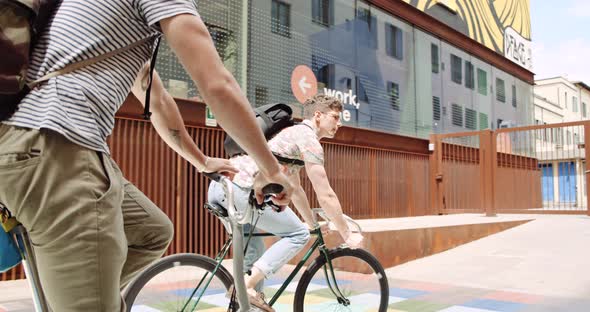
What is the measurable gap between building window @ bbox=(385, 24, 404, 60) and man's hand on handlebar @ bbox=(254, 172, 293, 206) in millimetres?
10791

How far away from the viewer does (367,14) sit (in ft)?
38.5

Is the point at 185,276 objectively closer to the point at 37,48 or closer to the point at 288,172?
the point at 288,172

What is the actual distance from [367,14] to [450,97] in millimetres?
4150

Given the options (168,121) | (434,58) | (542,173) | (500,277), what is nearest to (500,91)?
(542,173)

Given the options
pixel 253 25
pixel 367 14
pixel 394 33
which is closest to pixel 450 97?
pixel 394 33

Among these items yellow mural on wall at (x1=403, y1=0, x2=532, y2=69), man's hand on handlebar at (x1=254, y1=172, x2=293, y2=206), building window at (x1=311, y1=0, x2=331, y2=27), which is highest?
yellow mural on wall at (x1=403, y1=0, x2=532, y2=69)

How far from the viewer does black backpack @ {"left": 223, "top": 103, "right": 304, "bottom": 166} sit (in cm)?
328

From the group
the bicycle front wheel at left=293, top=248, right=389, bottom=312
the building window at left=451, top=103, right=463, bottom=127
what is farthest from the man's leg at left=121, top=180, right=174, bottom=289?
the building window at left=451, top=103, right=463, bottom=127

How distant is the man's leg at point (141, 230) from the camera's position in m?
1.62

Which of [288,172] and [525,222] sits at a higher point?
[288,172]

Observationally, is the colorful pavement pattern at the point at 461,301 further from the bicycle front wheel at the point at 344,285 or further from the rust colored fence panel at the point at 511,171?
the rust colored fence panel at the point at 511,171

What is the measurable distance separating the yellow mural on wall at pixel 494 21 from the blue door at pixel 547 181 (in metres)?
4.71

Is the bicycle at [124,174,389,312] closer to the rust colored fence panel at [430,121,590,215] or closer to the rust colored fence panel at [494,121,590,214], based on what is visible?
the rust colored fence panel at [430,121,590,215]

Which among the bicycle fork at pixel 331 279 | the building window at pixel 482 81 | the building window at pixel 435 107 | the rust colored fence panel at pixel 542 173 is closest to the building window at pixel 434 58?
the building window at pixel 435 107
